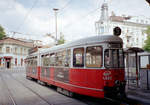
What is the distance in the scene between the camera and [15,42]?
164ft

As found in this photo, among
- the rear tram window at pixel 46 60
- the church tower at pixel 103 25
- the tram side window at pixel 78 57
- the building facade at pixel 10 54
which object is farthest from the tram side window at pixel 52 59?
the building facade at pixel 10 54

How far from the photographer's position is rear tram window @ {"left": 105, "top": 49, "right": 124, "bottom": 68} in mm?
7246

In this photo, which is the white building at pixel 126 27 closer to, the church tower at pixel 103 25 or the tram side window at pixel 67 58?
the church tower at pixel 103 25

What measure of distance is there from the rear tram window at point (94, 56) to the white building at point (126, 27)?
30299mm

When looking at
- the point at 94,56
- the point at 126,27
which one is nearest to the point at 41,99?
the point at 94,56

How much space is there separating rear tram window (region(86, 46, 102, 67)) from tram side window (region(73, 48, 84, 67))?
31 cm

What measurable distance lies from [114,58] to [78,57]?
5.72 feet

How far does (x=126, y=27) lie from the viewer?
3969 centimetres

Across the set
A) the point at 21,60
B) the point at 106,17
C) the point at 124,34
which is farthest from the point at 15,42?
the point at 124,34

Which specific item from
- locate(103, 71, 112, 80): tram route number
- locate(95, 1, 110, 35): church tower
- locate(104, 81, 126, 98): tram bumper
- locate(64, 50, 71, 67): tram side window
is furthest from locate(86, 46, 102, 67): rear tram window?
locate(95, 1, 110, 35): church tower

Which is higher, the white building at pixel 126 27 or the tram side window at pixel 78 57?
the white building at pixel 126 27

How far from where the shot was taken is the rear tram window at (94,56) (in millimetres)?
7355

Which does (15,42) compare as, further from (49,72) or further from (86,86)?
(86,86)

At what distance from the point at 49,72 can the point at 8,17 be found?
24.8ft
